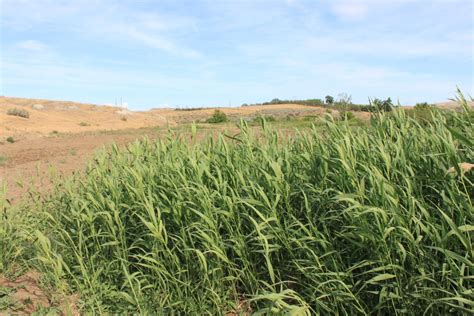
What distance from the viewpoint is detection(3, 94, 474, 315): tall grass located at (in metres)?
2.14

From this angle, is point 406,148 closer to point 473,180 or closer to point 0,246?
point 473,180

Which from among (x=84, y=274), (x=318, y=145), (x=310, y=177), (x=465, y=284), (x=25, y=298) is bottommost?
(x=25, y=298)

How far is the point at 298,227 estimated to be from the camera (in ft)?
8.96

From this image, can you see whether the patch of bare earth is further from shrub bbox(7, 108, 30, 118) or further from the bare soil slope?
shrub bbox(7, 108, 30, 118)

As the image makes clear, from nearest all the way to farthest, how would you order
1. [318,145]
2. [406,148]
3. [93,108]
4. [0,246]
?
[406,148] → [318,145] → [0,246] → [93,108]

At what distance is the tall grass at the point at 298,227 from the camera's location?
7.03 feet

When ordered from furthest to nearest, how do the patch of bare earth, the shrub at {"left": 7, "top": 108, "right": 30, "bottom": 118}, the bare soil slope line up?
the shrub at {"left": 7, "top": 108, "right": 30, "bottom": 118}
the bare soil slope
the patch of bare earth

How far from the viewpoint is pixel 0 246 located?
12.0 ft

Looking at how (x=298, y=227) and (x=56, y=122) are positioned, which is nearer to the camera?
(x=298, y=227)

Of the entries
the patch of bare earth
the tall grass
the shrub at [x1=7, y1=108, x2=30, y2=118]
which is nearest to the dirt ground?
the shrub at [x1=7, y1=108, x2=30, y2=118]

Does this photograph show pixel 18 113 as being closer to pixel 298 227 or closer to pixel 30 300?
pixel 30 300

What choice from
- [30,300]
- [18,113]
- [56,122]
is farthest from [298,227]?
[18,113]

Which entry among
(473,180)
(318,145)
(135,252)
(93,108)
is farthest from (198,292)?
(93,108)

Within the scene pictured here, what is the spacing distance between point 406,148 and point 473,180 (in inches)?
16.5
